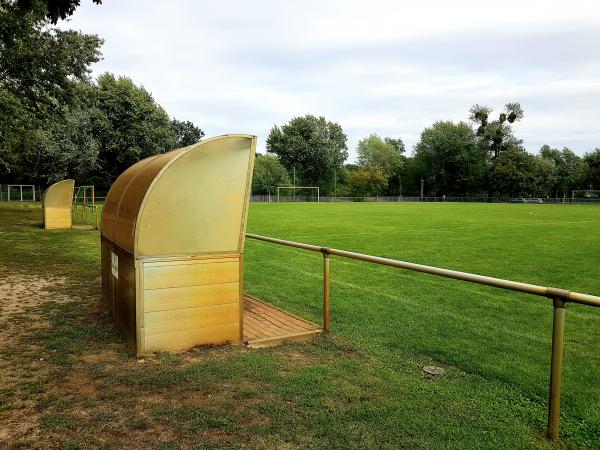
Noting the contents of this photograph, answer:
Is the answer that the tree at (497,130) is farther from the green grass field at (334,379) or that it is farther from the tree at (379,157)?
the green grass field at (334,379)

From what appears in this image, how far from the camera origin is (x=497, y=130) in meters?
92.8

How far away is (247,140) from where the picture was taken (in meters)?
5.03

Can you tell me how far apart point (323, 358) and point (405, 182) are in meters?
98.8

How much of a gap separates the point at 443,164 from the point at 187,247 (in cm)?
9547

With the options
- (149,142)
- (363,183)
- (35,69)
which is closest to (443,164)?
(363,183)

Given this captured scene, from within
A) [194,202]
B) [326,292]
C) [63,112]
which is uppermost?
[63,112]

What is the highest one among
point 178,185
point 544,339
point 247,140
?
point 247,140

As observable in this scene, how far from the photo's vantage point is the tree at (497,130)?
92500 millimetres

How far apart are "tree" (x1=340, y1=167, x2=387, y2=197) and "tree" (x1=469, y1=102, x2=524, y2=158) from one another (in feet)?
75.6

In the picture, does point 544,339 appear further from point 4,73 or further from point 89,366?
point 4,73

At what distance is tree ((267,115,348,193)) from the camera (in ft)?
286

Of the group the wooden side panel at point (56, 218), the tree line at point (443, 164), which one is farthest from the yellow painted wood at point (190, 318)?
the tree line at point (443, 164)

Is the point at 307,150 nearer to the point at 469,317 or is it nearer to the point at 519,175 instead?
the point at 519,175

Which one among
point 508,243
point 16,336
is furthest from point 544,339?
point 508,243
